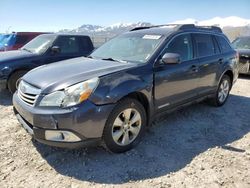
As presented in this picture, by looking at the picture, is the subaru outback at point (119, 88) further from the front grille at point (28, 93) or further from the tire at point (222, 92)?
the tire at point (222, 92)

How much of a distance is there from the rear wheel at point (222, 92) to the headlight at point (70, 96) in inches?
137

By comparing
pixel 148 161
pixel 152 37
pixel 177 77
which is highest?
pixel 152 37

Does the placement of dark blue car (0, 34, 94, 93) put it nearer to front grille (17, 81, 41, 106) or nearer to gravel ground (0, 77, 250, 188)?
gravel ground (0, 77, 250, 188)

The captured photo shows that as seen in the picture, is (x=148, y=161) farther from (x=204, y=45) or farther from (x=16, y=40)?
(x=16, y=40)

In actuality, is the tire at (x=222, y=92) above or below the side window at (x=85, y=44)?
below

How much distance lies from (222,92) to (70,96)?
13.1 feet

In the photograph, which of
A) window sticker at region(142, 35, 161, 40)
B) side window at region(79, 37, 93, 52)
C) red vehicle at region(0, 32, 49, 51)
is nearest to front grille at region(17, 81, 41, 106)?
window sticker at region(142, 35, 161, 40)

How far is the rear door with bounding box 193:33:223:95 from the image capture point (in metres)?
5.05

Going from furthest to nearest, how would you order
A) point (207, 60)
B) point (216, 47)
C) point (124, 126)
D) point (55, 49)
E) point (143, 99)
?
point (55, 49) < point (216, 47) < point (207, 60) < point (143, 99) < point (124, 126)

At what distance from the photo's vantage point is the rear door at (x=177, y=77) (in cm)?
412

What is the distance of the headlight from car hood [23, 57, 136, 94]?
8cm

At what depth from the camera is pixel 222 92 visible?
239 inches

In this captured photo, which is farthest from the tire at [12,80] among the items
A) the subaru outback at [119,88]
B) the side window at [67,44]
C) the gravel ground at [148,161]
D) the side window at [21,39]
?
the side window at [21,39]

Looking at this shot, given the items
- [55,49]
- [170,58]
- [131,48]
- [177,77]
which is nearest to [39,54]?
[55,49]
